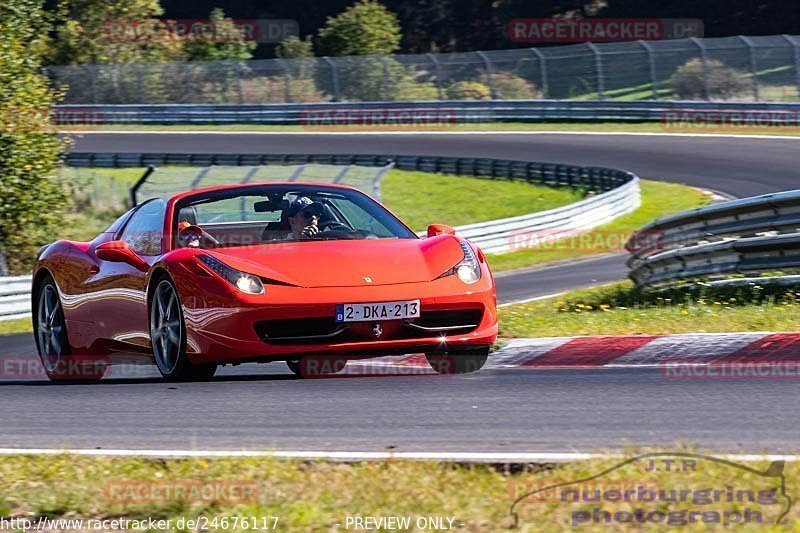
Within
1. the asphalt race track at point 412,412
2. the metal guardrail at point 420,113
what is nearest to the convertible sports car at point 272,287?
the asphalt race track at point 412,412

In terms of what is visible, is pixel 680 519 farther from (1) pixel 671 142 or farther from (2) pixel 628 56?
(2) pixel 628 56

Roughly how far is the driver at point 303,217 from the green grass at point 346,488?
2.85m

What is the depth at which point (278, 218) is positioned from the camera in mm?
7871

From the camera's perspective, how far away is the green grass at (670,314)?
8172mm

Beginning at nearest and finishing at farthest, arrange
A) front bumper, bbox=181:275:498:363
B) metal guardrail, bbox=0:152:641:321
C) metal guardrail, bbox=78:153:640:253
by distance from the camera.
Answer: front bumper, bbox=181:275:498:363 → metal guardrail, bbox=0:152:641:321 → metal guardrail, bbox=78:153:640:253

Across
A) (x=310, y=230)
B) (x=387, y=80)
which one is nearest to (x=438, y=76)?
(x=387, y=80)

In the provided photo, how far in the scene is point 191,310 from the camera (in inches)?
277

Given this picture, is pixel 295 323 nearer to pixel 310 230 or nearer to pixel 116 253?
pixel 310 230

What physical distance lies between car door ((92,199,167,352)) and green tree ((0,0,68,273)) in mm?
16409

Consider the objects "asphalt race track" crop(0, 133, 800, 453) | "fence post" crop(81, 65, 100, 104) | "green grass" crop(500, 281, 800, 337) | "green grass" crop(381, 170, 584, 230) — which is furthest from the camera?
"fence post" crop(81, 65, 100, 104)

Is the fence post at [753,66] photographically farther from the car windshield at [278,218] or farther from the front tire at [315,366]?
the front tire at [315,366]

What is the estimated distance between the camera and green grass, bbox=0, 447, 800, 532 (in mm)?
4027

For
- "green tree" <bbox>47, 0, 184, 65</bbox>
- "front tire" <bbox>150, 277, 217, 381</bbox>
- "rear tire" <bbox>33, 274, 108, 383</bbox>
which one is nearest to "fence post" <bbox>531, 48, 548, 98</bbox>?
"green tree" <bbox>47, 0, 184, 65</bbox>

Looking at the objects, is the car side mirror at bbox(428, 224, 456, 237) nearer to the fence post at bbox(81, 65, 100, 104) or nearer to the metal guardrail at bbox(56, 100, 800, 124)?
the metal guardrail at bbox(56, 100, 800, 124)
